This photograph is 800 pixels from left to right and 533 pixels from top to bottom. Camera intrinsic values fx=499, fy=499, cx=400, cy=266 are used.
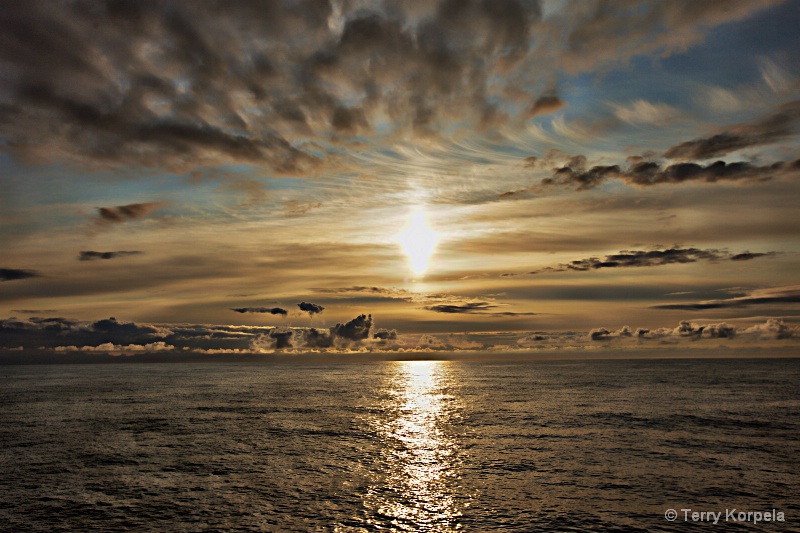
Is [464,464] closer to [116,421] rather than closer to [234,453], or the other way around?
[234,453]

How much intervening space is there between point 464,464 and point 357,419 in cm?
2988

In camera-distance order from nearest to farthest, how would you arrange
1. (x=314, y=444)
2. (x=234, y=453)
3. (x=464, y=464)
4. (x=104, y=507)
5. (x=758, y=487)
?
(x=104, y=507), (x=758, y=487), (x=464, y=464), (x=234, y=453), (x=314, y=444)

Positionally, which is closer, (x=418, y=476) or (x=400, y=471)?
(x=418, y=476)

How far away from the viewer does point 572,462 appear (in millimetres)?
39500

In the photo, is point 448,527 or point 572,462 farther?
point 572,462

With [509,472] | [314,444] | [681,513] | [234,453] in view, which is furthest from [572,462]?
[234,453]

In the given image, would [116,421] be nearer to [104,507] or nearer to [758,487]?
[104,507]

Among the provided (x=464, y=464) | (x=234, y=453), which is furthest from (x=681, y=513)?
(x=234, y=453)

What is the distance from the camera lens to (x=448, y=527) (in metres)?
26.0

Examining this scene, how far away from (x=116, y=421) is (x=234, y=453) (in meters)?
31.2

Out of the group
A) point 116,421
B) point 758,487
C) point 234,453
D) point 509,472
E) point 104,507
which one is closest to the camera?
point 104,507

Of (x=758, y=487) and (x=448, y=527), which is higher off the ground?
(x=758, y=487)

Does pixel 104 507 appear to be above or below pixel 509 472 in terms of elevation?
below

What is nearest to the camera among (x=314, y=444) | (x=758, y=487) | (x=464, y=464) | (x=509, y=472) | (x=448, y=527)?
(x=448, y=527)
